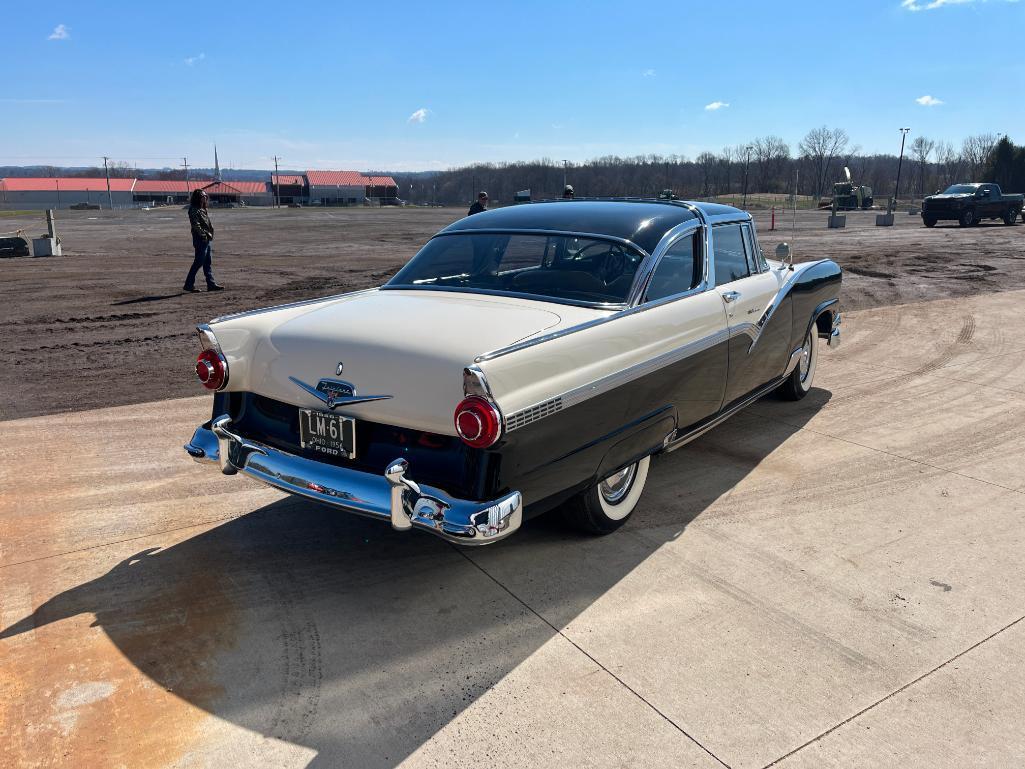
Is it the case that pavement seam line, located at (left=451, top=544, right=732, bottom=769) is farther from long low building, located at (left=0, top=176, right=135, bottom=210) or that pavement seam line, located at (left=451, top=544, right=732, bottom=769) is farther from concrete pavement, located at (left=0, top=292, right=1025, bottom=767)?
long low building, located at (left=0, top=176, right=135, bottom=210)

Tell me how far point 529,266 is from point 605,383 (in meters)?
1.15

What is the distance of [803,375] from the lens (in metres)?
6.62

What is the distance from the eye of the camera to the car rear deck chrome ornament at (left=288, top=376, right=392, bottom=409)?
11.0 ft

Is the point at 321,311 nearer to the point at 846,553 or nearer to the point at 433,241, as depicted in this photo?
the point at 433,241

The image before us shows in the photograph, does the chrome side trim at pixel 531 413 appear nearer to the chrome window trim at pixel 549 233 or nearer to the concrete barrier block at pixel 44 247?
the chrome window trim at pixel 549 233

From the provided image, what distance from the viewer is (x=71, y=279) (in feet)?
45.2

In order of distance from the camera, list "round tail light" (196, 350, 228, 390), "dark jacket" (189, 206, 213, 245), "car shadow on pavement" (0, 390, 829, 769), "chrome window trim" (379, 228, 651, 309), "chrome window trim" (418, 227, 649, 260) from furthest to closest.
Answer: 1. "dark jacket" (189, 206, 213, 245)
2. "chrome window trim" (418, 227, 649, 260)
3. "chrome window trim" (379, 228, 651, 309)
4. "round tail light" (196, 350, 228, 390)
5. "car shadow on pavement" (0, 390, 829, 769)

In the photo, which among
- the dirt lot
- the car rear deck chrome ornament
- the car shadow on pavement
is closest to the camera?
the car shadow on pavement

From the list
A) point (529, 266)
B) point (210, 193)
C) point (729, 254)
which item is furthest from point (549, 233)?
point (210, 193)

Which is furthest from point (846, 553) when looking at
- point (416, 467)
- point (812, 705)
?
point (416, 467)

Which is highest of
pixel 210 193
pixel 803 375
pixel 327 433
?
pixel 210 193

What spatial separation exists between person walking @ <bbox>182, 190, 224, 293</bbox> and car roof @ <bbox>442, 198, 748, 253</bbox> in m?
8.66

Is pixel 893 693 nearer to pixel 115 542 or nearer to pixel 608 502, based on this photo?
pixel 608 502

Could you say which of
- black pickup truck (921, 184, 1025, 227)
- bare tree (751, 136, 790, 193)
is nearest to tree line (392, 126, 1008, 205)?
bare tree (751, 136, 790, 193)
